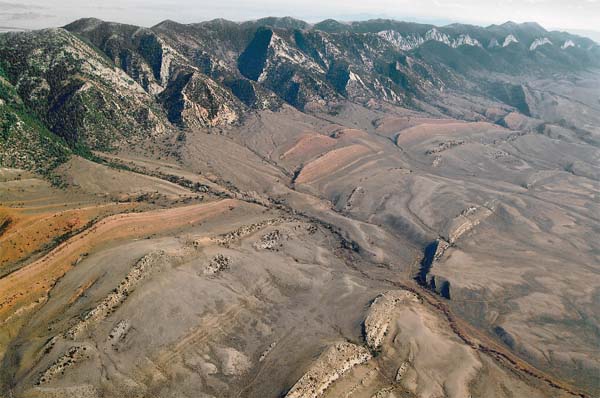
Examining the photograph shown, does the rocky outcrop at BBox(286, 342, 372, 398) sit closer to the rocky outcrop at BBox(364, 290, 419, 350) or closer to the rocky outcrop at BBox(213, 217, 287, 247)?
the rocky outcrop at BBox(364, 290, 419, 350)

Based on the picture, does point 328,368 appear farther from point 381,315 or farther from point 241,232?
point 241,232

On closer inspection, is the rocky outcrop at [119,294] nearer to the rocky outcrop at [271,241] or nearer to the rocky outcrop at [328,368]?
the rocky outcrop at [271,241]

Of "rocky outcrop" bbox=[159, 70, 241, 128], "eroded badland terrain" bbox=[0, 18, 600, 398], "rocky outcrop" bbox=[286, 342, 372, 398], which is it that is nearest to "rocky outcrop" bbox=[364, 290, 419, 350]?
"eroded badland terrain" bbox=[0, 18, 600, 398]

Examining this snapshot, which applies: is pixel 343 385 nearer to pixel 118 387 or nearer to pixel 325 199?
pixel 118 387

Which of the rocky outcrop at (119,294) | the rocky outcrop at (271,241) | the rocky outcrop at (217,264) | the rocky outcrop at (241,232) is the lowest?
the rocky outcrop at (271,241)

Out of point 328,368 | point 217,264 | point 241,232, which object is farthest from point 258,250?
point 328,368

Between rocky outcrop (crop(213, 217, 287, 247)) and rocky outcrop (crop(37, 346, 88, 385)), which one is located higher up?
rocky outcrop (crop(37, 346, 88, 385))

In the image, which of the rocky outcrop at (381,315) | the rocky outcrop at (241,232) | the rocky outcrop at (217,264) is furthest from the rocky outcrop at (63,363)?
the rocky outcrop at (381,315)
